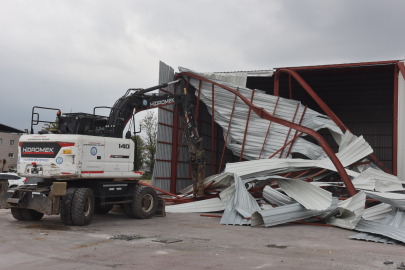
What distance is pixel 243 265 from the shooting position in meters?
7.08

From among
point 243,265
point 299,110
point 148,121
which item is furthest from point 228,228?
point 148,121

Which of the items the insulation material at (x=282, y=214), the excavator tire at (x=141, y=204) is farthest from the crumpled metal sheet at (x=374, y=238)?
the excavator tire at (x=141, y=204)

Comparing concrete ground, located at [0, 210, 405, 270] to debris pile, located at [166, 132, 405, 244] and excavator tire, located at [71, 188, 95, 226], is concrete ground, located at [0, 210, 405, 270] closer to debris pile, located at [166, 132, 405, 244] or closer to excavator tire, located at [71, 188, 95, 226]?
excavator tire, located at [71, 188, 95, 226]

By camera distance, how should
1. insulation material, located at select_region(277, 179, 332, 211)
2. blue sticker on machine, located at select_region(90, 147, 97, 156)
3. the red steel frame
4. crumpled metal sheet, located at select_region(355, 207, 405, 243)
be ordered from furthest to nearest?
the red steel frame → insulation material, located at select_region(277, 179, 332, 211) → blue sticker on machine, located at select_region(90, 147, 97, 156) → crumpled metal sheet, located at select_region(355, 207, 405, 243)

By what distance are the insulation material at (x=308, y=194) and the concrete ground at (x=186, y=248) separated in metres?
0.71

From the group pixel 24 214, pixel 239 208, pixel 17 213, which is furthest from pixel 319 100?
pixel 17 213

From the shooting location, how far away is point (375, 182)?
15.4 meters

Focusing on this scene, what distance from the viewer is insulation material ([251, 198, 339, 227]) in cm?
1195

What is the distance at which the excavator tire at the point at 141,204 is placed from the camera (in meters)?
13.4

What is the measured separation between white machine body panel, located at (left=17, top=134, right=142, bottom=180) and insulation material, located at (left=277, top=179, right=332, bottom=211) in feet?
19.1

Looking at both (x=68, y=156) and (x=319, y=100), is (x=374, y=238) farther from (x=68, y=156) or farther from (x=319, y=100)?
(x=319, y=100)

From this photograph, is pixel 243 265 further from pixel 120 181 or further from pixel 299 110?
pixel 299 110

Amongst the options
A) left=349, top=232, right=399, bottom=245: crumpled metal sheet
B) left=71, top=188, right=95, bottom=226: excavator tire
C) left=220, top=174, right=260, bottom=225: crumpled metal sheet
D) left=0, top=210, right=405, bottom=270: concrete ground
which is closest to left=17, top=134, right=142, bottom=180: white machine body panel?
left=71, top=188, right=95, bottom=226: excavator tire

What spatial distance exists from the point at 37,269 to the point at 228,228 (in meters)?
6.39
